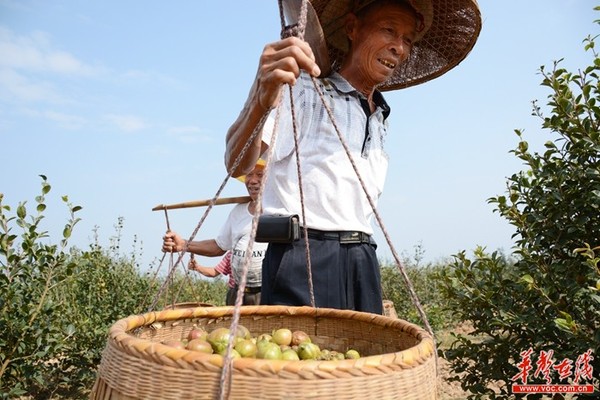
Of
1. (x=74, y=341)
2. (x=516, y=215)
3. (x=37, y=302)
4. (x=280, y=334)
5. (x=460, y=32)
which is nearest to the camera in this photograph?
(x=280, y=334)

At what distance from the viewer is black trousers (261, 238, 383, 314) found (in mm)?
1848

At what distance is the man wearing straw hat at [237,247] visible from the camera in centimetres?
380

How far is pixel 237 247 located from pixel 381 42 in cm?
233

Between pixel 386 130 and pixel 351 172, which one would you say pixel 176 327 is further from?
pixel 386 130

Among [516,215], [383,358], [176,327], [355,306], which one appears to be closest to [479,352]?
[516,215]

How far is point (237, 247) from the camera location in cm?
394

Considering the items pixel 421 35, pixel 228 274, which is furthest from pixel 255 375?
pixel 228 274

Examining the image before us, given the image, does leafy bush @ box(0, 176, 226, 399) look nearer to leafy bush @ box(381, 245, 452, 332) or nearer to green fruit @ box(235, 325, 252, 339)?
green fruit @ box(235, 325, 252, 339)

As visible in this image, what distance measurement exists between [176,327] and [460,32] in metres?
1.97

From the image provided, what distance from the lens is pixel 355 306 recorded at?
2.02 meters

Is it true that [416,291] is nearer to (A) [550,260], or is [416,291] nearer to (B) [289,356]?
(A) [550,260]

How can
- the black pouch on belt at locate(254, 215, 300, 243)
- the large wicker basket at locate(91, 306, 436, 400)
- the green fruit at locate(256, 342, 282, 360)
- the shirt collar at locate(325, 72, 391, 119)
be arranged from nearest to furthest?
the large wicker basket at locate(91, 306, 436, 400) < the green fruit at locate(256, 342, 282, 360) < the black pouch on belt at locate(254, 215, 300, 243) < the shirt collar at locate(325, 72, 391, 119)

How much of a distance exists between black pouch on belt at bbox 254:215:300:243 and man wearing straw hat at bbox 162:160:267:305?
134 cm

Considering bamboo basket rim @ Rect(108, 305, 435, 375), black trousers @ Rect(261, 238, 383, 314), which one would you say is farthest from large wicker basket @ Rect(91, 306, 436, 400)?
black trousers @ Rect(261, 238, 383, 314)
